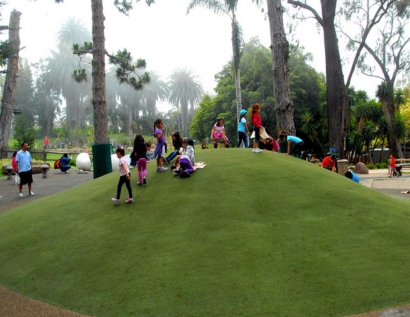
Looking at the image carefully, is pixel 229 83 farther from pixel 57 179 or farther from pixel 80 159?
pixel 57 179

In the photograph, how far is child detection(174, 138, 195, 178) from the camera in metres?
9.35

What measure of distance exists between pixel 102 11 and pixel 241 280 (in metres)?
14.0

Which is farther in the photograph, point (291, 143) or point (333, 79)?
point (333, 79)

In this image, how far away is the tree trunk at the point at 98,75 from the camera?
1602 centimetres

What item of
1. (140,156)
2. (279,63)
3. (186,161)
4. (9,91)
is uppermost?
(9,91)

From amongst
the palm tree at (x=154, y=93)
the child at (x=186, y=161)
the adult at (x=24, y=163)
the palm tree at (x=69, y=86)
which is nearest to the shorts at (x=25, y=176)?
the adult at (x=24, y=163)

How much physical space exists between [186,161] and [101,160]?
6.22 meters

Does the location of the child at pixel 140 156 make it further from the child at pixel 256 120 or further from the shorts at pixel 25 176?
the shorts at pixel 25 176

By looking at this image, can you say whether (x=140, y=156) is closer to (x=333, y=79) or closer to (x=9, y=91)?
(x=333, y=79)

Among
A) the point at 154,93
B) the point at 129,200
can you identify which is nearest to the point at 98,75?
the point at 129,200

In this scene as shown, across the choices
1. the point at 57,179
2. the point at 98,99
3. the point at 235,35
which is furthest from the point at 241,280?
the point at 235,35

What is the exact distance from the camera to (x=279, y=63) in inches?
607

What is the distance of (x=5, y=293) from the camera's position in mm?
5727

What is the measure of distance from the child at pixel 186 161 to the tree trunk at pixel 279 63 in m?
6.43
